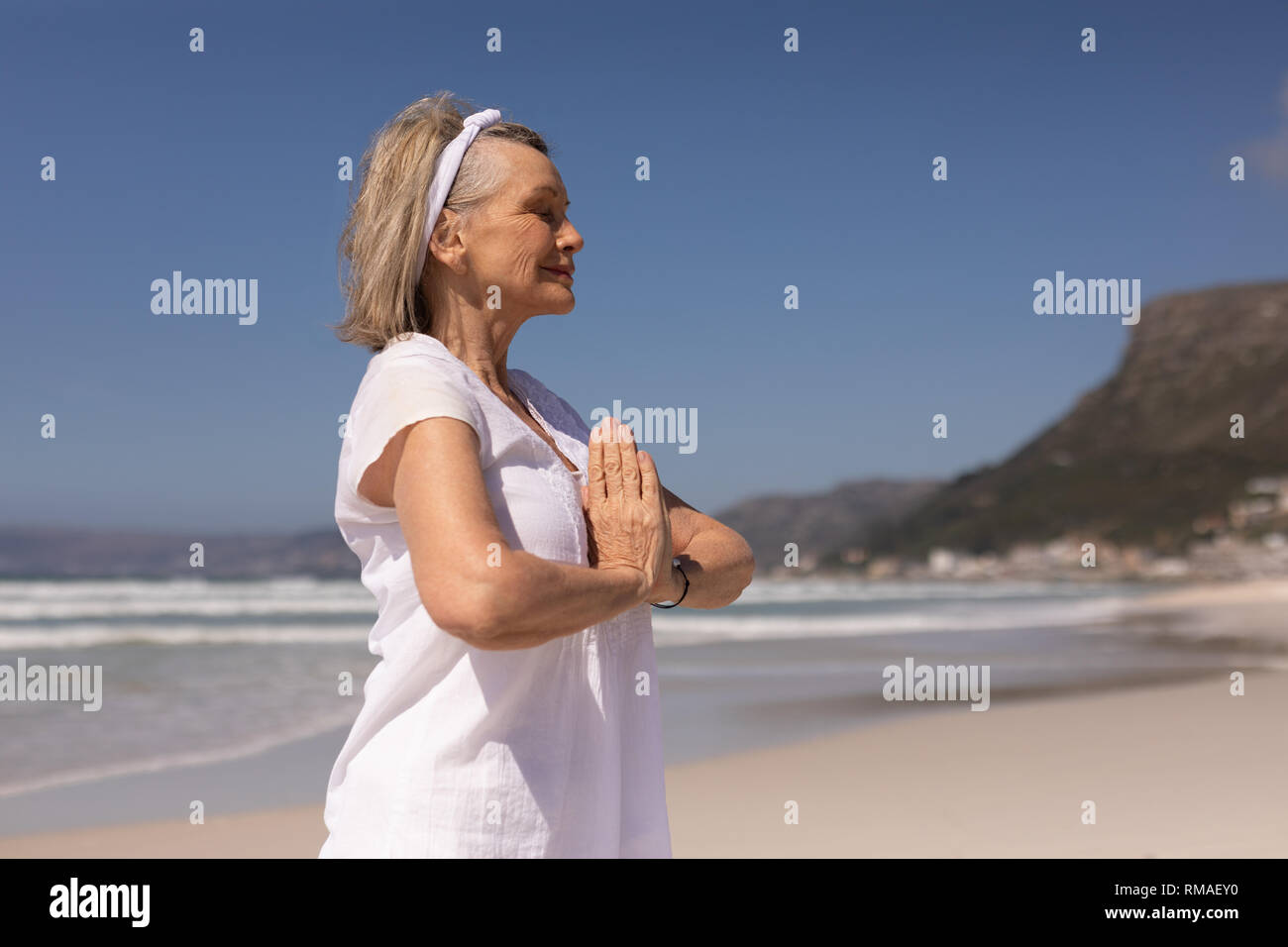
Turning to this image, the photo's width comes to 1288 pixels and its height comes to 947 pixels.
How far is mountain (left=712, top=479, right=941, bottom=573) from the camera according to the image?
49.4 meters

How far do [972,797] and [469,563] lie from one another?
557cm

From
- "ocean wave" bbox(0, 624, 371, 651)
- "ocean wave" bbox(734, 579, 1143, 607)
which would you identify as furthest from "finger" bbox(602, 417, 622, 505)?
"ocean wave" bbox(734, 579, 1143, 607)

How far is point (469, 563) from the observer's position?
48.6 inches

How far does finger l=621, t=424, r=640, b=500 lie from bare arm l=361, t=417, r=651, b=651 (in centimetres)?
18

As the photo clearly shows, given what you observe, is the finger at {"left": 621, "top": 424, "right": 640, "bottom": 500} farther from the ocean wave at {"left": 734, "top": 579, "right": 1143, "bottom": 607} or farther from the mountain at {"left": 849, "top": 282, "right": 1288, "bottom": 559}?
the mountain at {"left": 849, "top": 282, "right": 1288, "bottom": 559}

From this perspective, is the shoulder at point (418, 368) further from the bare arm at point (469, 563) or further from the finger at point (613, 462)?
the finger at point (613, 462)

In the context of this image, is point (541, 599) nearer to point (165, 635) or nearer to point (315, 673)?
point (315, 673)

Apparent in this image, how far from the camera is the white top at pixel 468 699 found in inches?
54.7

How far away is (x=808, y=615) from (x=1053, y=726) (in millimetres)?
12889

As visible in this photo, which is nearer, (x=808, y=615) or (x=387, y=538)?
(x=387, y=538)

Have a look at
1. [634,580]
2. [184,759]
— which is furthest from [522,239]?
[184,759]
